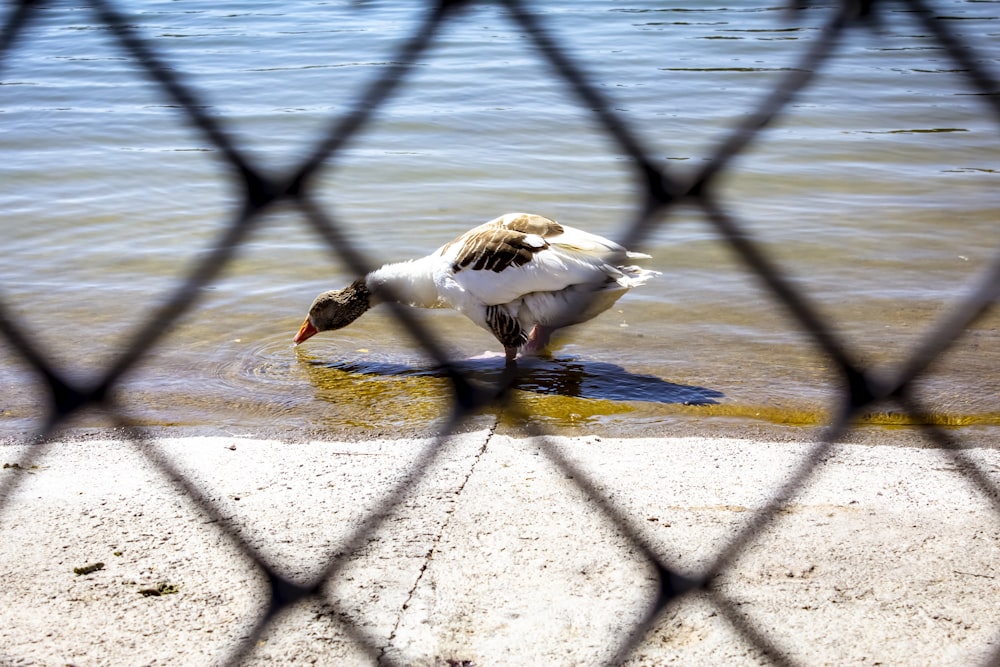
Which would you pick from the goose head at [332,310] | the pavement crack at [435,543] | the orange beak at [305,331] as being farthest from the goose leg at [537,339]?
the pavement crack at [435,543]

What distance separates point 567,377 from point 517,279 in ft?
1.55

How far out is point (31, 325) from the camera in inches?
218

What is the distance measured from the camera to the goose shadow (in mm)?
4480

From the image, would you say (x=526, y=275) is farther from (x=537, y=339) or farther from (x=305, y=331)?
(x=305, y=331)

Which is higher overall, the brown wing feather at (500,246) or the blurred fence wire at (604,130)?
the blurred fence wire at (604,130)

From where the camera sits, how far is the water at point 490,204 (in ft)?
14.4

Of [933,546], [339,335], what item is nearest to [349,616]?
[933,546]

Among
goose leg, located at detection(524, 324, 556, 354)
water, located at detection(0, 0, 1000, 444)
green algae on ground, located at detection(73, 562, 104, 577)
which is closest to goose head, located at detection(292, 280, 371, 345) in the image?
water, located at detection(0, 0, 1000, 444)

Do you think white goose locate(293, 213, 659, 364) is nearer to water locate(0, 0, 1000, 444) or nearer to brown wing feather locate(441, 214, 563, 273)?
brown wing feather locate(441, 214, 563, 273)

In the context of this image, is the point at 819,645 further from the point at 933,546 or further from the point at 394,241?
the point at 394,241

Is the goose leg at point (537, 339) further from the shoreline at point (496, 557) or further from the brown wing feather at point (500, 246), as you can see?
the shoreline at point (496, 557)

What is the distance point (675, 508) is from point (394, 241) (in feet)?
15.0

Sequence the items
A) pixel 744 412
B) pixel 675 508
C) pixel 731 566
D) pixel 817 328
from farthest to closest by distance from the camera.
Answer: pixel 744 412 → pixel 675 508 → pixel 731 566 → pixel 817 328

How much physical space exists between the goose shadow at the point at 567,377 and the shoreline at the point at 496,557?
1465 millimetres
